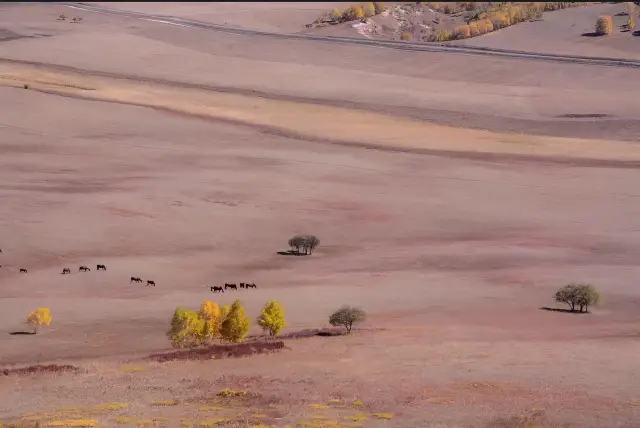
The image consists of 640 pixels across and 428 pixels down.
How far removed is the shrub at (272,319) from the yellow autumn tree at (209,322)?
4.33ft

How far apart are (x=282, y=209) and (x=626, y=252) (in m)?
15.1

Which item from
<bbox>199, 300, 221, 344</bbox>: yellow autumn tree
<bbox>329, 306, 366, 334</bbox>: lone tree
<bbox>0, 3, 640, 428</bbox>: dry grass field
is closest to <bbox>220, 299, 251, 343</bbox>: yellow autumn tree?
<bbox>199, 300, 221, 344</bbox>: yellow autumn tree

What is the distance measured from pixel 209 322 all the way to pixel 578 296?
40.8 feet

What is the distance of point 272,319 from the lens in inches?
1310

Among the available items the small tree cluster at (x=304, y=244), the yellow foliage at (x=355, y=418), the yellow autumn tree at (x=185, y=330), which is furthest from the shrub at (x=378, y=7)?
the yellow foliage at (x=355, y=418)

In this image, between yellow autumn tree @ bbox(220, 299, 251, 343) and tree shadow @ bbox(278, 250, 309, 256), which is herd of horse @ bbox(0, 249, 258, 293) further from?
yellow autumn tree @ bbox(220, 299, 251, 343)

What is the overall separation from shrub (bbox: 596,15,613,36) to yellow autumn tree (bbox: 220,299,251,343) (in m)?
64.8

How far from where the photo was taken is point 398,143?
62.4 metres

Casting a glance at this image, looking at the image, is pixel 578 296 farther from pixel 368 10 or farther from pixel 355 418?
pixel 368 10

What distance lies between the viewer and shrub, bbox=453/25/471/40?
95.6m

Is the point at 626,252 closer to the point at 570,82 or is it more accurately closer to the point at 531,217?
the point at 531,217

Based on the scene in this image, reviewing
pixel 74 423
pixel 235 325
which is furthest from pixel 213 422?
pixel 235 325

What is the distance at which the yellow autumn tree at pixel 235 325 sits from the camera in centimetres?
3247

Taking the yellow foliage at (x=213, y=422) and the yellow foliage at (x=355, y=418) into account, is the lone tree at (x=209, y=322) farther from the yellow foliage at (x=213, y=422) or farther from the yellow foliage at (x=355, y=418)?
the yellow foliage at (x=355, y=418)
